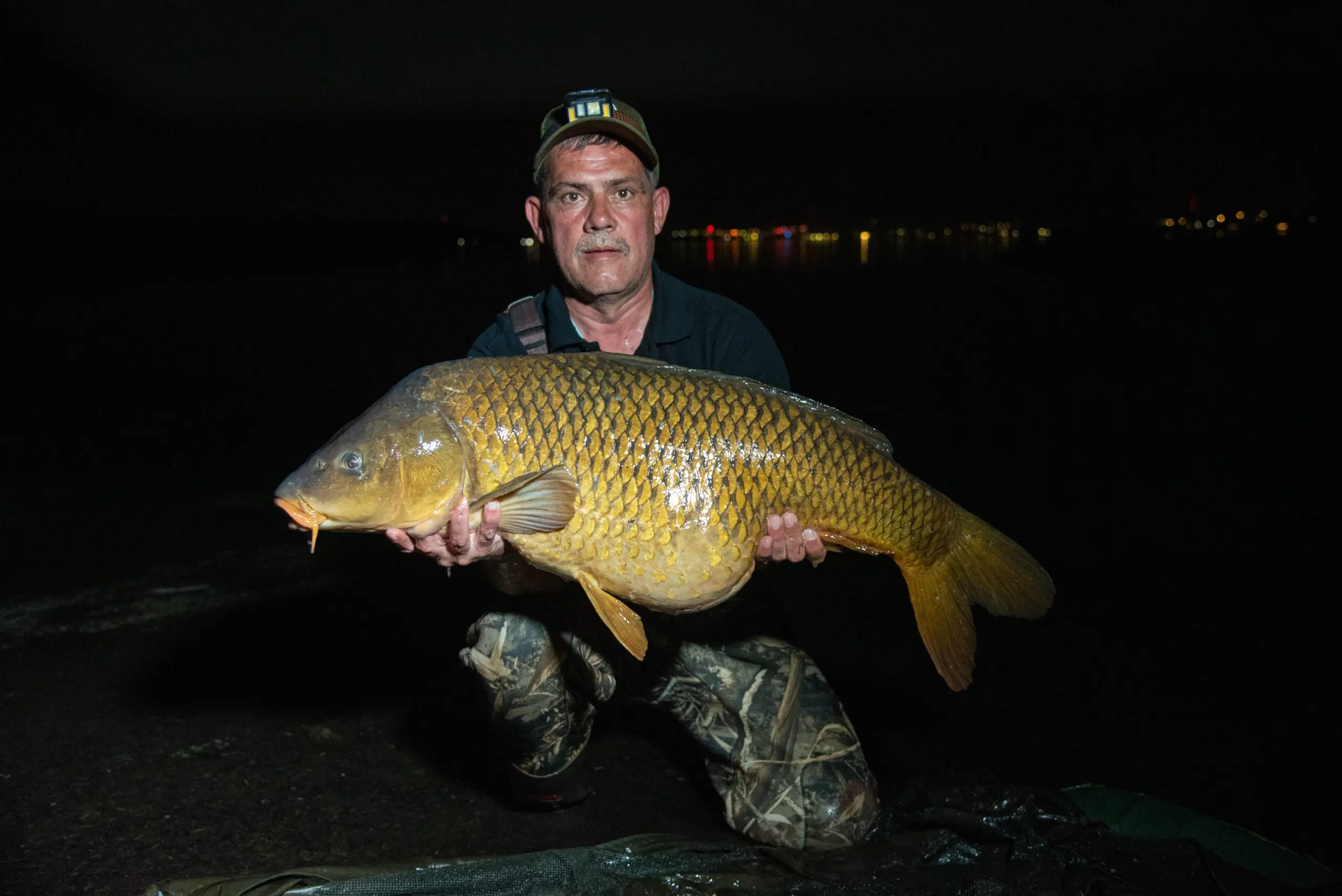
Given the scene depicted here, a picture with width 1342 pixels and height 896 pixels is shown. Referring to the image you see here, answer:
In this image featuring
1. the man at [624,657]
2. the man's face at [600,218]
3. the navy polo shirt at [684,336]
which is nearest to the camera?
the man at [624,657]

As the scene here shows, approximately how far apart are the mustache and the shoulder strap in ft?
0.71

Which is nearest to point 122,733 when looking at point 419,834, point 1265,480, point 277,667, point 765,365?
point 277,667

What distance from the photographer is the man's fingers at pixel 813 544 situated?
6.84ft

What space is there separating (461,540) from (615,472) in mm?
344

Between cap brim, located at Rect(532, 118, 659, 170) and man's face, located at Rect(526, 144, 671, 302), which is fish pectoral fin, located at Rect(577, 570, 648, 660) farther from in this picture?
cap brim, located at Rect(532, 118, 659, 170)

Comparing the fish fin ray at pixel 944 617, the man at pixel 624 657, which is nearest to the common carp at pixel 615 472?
the fish fin ray at pixel 944 617

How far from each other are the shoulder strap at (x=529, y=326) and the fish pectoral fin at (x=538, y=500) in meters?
0.75

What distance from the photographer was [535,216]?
9.17 feet

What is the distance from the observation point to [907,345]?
1262cm

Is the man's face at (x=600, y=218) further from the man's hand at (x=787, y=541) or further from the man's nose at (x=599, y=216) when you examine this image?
the man's hand at (x=787, y=541)

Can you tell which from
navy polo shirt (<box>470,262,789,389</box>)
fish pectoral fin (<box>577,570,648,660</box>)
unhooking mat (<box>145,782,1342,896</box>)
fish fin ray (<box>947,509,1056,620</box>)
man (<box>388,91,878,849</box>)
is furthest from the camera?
navy polo shirt (<box>470,262,789,389</box>)

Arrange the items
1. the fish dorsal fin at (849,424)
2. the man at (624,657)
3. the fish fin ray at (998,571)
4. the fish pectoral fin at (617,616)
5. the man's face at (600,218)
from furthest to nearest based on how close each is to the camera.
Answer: the man's face at (600,218), the man at (624,657), the fish fin ray at (998,571), the fish dorsal fin at (849,424), the fish pectoral fin at (617,616)

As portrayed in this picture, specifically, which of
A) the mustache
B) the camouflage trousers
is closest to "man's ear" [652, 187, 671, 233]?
the mustache

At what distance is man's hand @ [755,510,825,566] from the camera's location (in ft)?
6.71
